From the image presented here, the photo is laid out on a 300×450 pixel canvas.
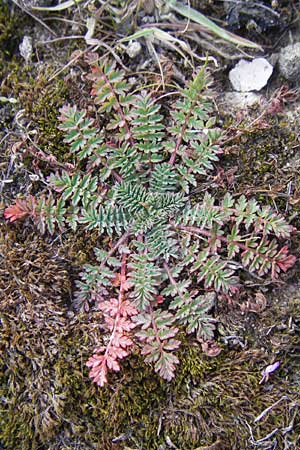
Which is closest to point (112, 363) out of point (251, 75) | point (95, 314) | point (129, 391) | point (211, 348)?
point (129, 391)

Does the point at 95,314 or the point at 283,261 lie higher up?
the point at 283,261

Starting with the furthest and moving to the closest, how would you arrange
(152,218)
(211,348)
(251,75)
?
(251,75)
(152,218)
(211,348)

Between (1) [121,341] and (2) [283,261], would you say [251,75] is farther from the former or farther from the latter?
(1) [121,341]

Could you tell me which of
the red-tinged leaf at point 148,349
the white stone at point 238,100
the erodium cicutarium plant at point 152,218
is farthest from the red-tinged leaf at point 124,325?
the white stone at point 238,100

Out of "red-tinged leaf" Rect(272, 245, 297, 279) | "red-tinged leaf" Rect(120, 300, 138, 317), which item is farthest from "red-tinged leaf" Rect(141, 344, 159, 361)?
"red-tinged leaf" Rect(272, 245, 297, 279)

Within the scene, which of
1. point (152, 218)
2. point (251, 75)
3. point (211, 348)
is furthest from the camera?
point (251, 75)

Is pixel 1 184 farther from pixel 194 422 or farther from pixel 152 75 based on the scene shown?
pixel 194 422

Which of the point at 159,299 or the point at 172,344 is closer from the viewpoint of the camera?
the point at 172,344

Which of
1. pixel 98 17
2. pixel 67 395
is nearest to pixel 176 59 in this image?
pixel 98 17
